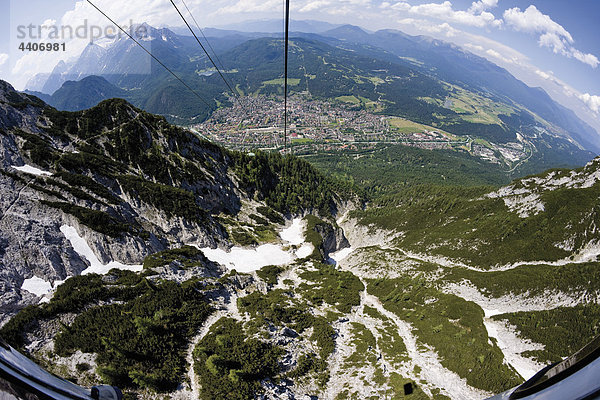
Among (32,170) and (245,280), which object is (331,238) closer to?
(245,280)

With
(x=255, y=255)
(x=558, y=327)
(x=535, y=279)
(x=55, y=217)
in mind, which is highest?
(x=535, y=279)

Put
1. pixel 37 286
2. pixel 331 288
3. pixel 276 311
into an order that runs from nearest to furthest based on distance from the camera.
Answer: pixel 37 286 < pixel 276 311 < pixel 331 288

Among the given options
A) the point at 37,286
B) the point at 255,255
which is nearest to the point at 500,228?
the point at 255,255

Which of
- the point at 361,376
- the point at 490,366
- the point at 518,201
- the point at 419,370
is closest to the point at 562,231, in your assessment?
the point at 518,201

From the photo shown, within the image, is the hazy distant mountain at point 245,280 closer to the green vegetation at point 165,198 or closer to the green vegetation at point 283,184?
the green vegetation at point 165,198

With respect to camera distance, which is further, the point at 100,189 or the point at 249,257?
the point at 249,257

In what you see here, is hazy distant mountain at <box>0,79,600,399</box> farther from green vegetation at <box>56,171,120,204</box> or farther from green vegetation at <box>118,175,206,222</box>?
green vegetation at <box>118,175,206,222</box>
